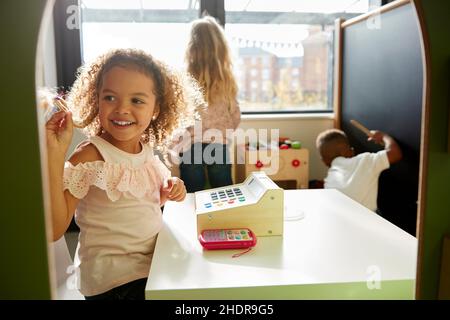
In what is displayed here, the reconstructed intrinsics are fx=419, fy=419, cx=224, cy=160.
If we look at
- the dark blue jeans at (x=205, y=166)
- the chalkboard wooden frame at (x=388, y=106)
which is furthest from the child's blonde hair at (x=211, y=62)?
the chalkboard wooden frame at (x=388, y=106)

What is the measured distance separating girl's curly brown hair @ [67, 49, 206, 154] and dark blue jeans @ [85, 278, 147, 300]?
0.27m

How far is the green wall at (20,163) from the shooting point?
0.31m

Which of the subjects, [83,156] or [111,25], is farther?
[111,25]

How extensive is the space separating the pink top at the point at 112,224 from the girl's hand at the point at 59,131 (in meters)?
0.22

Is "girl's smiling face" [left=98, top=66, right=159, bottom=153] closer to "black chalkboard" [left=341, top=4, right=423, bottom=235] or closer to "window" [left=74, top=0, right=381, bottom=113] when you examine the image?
"black chalkboard" [left=341, top=4, right=423, bottom=235]

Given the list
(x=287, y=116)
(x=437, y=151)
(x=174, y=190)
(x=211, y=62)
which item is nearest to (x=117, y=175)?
(x=174, y=190)

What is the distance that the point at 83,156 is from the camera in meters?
0.69

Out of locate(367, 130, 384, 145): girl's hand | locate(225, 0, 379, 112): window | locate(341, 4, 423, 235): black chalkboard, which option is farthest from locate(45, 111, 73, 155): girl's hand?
locate(225, 0, 379, 112): window

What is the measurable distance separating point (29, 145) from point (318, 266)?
0.46 meters

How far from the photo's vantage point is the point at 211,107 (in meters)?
1.08

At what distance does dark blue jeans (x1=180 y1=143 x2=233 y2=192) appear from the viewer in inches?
37.8

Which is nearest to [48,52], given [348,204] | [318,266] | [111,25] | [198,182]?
[111,25]

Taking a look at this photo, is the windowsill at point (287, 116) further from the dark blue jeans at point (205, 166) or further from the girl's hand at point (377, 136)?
the dark blue jeans at point (205, 166)
